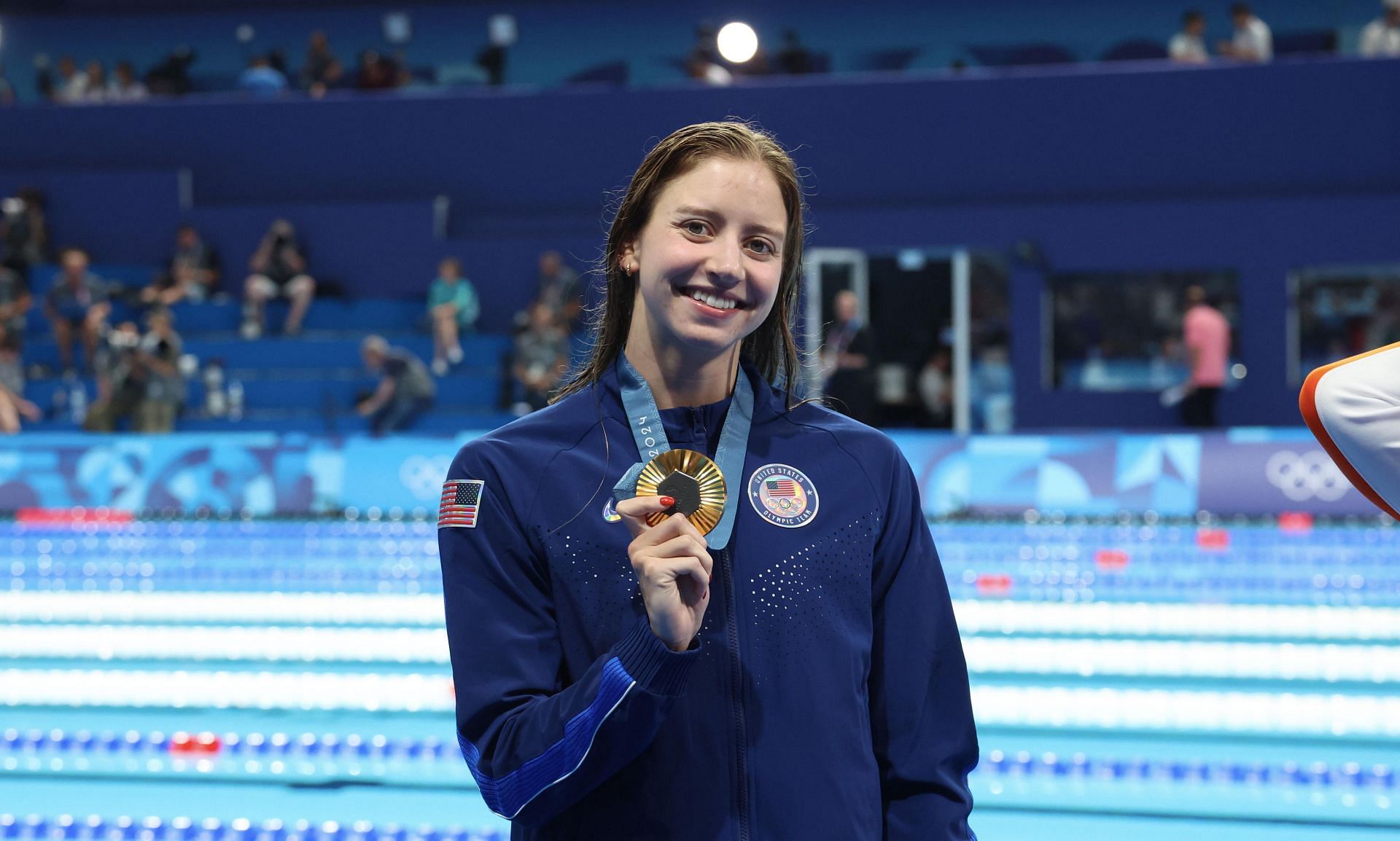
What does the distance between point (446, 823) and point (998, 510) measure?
5133 millimetres

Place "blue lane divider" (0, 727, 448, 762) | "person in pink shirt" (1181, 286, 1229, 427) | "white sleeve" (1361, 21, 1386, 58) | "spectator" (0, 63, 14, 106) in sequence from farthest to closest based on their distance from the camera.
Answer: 1. "spectator" (0, 63, 14, 106)
2. "white sleeve" (1361, 21, 1386, 58)
3. "person in pink shirt" (1181, 286, 1229, 427)
4. "blue lane divider" (0, 727, 448, 762)

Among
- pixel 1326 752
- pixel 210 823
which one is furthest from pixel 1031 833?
pixel 210 823

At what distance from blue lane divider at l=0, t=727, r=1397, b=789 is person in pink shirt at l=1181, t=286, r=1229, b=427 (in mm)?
8218

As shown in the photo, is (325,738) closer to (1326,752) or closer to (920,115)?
(1326,752)

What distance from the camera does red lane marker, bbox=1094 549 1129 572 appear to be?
7.06 metres

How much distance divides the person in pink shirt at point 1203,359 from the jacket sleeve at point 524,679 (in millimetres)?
11463

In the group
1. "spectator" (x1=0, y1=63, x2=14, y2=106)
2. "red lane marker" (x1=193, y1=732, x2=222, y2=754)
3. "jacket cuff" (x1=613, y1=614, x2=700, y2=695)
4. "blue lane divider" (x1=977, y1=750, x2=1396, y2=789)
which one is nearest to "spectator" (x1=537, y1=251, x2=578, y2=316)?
"spectator" (x1=0, y1=63, x2=14, y2=106)

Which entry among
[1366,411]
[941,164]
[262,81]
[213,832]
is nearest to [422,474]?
[213,832]

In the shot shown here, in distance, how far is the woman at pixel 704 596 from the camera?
132 centimetres

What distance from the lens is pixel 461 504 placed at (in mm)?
1400

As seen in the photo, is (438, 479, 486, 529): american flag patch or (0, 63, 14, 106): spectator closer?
(438, 479, 486, 529): american flag patch

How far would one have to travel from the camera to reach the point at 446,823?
3943mm

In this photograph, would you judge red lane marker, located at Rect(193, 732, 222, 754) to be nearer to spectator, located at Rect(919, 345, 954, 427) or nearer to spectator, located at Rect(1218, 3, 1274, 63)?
spectator, located at Rect(919, 345, 954, 427)

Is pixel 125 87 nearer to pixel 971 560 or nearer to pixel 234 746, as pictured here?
pixel 971 560
